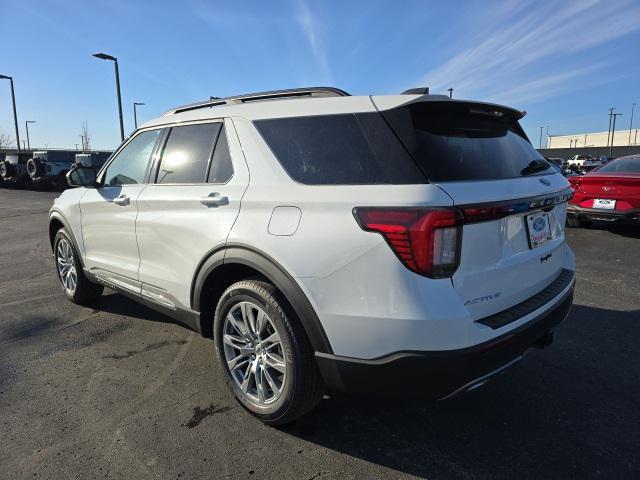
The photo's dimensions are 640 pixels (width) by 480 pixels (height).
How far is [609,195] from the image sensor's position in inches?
303

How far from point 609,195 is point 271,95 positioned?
273 inches

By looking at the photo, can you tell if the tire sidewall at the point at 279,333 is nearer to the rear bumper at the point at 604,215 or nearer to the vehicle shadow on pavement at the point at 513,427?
the vehicle shadow on pavement at the point at 513,427

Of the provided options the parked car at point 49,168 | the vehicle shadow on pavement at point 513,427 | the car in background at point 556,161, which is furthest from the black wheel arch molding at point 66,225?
the parked car at point 49,168

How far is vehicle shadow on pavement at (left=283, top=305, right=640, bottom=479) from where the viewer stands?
237 cm

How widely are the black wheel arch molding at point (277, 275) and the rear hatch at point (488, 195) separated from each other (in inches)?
28.2

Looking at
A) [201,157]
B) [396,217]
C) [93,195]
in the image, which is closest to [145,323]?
[93,195]

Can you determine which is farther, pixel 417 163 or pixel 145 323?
pixel 145 323

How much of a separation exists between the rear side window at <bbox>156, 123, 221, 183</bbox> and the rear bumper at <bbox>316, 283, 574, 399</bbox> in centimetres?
162

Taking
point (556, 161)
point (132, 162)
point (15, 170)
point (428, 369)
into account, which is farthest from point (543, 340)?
point (556, 161)

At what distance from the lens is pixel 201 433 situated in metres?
2.68

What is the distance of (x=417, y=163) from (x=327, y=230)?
1.74 ft

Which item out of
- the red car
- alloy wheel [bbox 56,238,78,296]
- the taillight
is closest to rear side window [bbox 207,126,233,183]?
the taillight

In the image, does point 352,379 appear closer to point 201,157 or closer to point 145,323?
point 201,157

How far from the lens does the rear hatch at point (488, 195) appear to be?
2133mm
